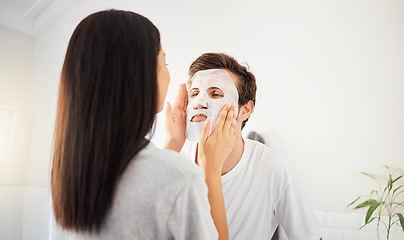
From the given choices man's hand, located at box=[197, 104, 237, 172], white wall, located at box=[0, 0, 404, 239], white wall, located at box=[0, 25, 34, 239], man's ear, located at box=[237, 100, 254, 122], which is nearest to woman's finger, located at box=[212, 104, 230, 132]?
man's hand, located at box=[197, 104, 237, 172]

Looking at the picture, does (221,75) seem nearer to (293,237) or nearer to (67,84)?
(293,237)

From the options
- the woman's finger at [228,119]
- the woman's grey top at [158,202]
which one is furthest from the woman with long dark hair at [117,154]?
the woman's finger at [228,119]

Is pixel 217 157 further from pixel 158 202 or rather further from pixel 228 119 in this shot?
pixel 158 202

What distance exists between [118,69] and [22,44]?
104 inches

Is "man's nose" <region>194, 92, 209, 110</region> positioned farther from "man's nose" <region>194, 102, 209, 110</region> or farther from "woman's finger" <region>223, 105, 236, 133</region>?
"woman's finger" <region>223, 105, 236, 133</region>

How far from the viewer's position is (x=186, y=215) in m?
0.55

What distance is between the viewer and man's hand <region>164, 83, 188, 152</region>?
1.25 metres

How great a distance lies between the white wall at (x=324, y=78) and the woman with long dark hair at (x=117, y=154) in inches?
65.2

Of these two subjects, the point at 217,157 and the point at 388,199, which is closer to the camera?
the point at 217,157

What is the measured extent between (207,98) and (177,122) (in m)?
0.14

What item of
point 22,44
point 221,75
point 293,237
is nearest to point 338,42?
point 221,75

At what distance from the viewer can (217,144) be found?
3.35 ft

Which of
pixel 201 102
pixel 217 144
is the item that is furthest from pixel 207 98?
pixel 217 144

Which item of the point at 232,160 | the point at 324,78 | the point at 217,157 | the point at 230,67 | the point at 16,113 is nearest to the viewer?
the point at 217,157
